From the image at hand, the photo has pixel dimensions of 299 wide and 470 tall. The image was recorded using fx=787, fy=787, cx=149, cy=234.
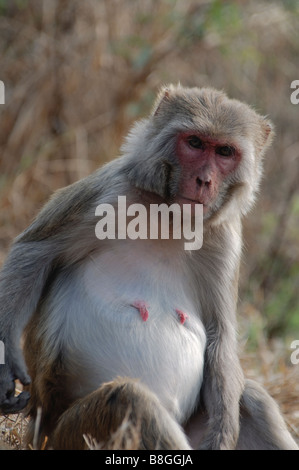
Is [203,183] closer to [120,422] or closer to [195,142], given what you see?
[195,142]

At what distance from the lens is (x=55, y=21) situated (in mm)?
9828

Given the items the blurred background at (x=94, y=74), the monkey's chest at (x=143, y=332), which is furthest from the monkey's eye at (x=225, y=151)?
the blurred background at (x=94, y=74)

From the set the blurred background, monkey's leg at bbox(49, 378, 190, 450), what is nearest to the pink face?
monkey's leg at bbox(49, 378, 190, 450)

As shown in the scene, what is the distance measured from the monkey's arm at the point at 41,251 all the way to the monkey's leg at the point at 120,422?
52cm

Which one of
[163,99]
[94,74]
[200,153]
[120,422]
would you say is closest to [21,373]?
[120,422]

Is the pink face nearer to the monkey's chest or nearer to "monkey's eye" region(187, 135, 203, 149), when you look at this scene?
"monkey's eye" region(187, 135, 203, 149)

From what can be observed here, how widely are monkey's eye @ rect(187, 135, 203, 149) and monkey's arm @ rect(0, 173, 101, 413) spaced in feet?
1.99

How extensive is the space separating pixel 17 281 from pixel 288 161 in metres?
8.35

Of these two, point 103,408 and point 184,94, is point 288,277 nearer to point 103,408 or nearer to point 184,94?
point 184,94

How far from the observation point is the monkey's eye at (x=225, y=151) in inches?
176

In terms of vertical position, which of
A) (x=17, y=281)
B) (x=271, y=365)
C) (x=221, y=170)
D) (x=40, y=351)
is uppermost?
(x=221, y=170)

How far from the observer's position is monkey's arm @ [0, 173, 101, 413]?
430cm
